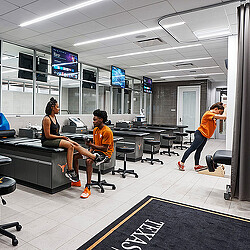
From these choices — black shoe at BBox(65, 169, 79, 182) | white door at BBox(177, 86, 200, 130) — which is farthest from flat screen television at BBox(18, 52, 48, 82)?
white door at BBox(177, 86, 200, 130)

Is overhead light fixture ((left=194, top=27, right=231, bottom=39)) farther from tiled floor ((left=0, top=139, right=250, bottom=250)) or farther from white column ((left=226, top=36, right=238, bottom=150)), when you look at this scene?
tiled floor ((left=0, top=139, right=250, bottom=250))

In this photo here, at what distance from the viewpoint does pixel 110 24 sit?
4.52 meters

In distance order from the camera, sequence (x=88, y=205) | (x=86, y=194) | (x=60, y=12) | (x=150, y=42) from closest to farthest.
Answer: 1. (x=88, y=205)
2. (x=86, y=194)
3. (x=60, y=12)
4. (x=150, y=42)

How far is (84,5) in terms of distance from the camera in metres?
3.71

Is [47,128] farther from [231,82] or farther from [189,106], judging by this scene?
[189,106]

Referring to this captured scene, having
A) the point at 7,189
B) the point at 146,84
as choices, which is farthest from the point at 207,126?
the point at 146,84

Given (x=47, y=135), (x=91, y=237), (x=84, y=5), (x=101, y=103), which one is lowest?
(x=91, y=237)

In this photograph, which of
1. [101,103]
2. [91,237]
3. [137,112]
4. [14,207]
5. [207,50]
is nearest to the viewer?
[91,237]

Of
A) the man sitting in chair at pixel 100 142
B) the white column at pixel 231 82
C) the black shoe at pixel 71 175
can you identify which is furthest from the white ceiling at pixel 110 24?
the black shoe at pixel 71 175

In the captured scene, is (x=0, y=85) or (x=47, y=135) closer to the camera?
(x=47, y=135)

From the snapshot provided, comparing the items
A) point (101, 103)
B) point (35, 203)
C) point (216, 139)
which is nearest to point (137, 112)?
point (101, 103)

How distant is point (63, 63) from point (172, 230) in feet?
17.1

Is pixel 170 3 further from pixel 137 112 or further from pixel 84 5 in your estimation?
pixel 137 112

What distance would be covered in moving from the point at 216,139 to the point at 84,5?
10.4m
